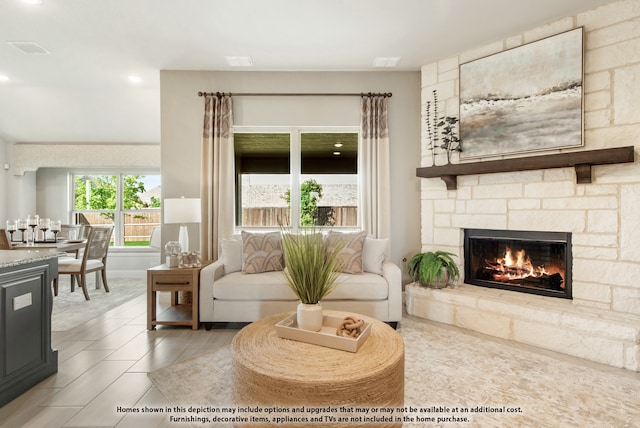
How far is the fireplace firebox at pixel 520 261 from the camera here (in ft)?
9.77

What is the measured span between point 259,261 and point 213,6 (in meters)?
2.29

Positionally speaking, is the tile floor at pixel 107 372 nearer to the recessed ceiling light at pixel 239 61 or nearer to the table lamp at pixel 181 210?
the table lamp at pixel 181 210

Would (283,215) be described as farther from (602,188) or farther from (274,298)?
(602,188)

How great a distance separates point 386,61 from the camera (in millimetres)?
3674

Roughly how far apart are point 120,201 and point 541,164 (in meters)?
6.46

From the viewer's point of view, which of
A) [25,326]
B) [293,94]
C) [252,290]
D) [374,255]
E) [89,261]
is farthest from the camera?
[89,261]

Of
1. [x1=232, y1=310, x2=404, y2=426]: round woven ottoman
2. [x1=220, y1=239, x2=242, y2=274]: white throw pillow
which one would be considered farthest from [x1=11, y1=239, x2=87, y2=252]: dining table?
[x1=232, y1=310, x2=404, y2=426]: round woven ottoman

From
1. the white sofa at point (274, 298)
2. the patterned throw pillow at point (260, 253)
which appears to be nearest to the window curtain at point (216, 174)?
the patterned throw pillow at point (260, 253)

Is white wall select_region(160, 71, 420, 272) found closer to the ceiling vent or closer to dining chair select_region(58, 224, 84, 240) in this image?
the ceiling vent

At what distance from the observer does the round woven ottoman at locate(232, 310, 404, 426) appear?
4.37 feet

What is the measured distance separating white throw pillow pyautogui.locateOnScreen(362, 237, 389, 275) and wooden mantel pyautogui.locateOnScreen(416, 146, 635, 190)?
943 mm

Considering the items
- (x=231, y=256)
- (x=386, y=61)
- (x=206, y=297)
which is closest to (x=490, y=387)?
(x=206, y=297)

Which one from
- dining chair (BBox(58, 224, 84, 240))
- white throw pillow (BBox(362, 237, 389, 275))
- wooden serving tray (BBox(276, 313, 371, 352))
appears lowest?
wooden serving tray (BBox(276, 313, 371, 352))

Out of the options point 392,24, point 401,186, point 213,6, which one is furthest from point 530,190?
point 213,6
